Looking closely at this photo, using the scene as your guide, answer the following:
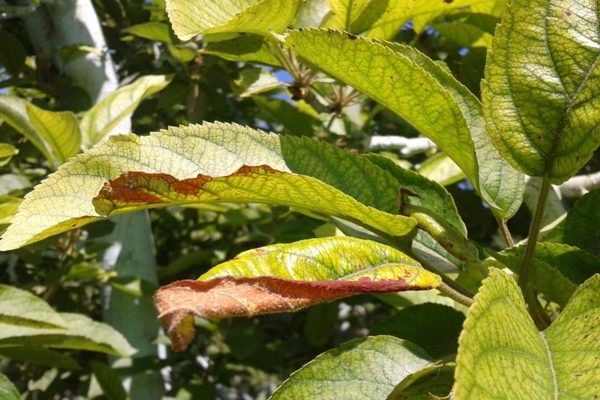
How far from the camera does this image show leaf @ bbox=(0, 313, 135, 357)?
150 cm

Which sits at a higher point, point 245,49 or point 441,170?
point 245,49

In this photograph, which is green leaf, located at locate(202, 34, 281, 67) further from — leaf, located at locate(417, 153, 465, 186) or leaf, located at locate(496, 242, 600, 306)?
leaf, located at locate(496, 242, 600, 306)

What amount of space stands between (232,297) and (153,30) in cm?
146

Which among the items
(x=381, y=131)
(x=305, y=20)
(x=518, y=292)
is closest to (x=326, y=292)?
(x=518, y=292)

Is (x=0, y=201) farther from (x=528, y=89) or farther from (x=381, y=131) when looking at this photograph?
(x=381, y=131)

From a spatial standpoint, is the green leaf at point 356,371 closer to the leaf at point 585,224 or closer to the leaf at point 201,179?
the leaf at point 201,179

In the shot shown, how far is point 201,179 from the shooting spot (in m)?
0.72

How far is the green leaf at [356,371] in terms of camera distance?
0.76m

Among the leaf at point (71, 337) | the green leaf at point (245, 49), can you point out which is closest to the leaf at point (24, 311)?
the leaf at point (71, 337)

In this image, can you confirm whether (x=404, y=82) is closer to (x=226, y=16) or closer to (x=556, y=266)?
(x=556, y=266)

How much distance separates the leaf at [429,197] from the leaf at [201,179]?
0.05m

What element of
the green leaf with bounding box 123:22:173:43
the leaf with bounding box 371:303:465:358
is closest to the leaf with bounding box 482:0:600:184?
the leaf with bounding box 371:303:465:358

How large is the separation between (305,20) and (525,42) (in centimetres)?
90

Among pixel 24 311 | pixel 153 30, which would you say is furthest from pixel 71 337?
pixel 153 30
